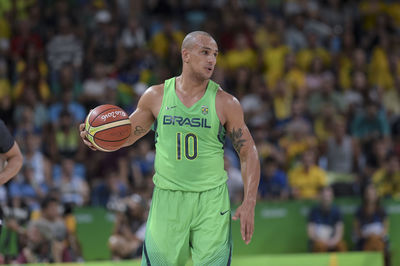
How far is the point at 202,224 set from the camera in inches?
223

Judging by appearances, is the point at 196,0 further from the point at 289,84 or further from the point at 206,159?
the point at 206,159

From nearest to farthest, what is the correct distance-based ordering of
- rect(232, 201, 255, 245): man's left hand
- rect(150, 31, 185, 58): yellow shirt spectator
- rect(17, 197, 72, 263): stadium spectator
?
rect(232, 201, 255, 245): man's left hand → rect(17, 197, 72, 263): stadium spectator → rect(150, 31, 185, 58): yellow shirt spectator

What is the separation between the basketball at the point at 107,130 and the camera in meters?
5.85

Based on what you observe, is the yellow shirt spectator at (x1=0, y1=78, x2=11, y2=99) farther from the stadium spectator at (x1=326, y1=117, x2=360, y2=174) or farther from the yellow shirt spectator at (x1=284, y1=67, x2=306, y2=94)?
the stadium spectator at (x1=326, y1=117, x2=360, y2=174)

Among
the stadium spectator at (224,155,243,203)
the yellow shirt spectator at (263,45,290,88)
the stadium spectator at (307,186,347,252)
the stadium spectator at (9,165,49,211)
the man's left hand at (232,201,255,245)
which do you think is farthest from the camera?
the yellow shirt spectator at (263,45,290,88)

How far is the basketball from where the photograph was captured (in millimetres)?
5852

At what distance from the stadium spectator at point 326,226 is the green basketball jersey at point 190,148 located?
16.9 ft

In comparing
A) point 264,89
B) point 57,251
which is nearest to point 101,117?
point 57,251

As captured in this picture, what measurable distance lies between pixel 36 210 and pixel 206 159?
5174 millimetres

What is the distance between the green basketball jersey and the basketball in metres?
0.35

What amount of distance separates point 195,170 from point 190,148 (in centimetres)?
19

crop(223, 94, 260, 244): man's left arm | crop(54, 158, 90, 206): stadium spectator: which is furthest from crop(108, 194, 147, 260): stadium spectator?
crop(223, 94, 260, 244): man's left arm

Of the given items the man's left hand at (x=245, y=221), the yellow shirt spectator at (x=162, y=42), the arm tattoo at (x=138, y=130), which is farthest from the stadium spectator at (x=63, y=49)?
the man's left hand at (x=245, y=221)

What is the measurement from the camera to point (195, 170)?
5.70 m
